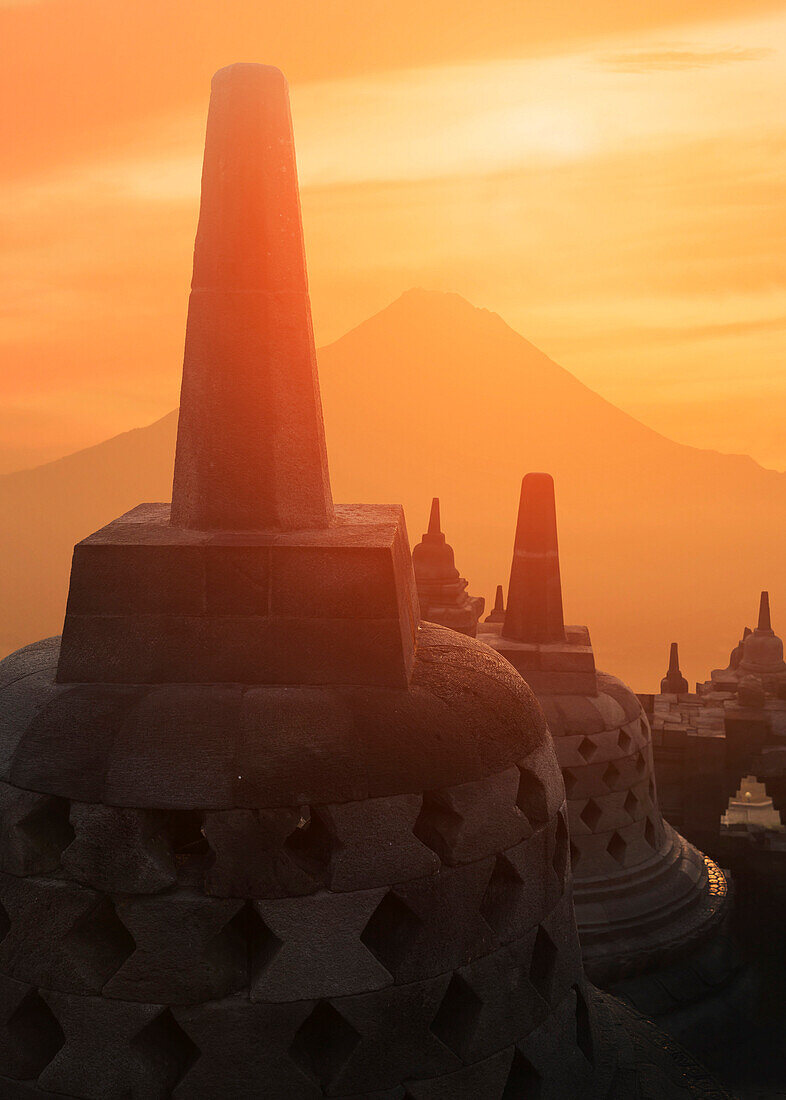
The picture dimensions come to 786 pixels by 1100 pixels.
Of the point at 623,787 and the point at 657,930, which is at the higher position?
the point at 623,787

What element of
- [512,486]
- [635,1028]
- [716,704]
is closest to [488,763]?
[635,1028]

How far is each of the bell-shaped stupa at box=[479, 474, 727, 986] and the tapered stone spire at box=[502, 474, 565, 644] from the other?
0.04 feet

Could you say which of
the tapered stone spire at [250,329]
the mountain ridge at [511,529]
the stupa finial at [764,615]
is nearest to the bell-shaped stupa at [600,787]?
the tapered stone spire at [250,329]

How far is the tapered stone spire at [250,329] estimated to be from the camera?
6.05m

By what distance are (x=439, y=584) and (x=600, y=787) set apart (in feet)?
29.0

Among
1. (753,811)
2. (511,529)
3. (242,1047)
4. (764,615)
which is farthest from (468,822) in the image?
(511,529)

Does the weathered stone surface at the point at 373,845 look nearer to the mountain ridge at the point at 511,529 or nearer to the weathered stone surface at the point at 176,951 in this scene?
the weathered stone surface at the point at 176,951

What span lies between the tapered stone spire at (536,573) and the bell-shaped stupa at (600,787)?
1 cm

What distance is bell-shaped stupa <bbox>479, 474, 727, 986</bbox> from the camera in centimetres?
1186

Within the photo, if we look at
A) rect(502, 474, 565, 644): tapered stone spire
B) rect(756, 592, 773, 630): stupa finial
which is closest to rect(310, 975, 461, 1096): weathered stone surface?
rect(502, 474, 565, 644): tapered stone spire

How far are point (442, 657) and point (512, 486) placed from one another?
179117mm

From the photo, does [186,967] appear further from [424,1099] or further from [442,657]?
[442,657]

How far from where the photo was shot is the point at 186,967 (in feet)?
16.2

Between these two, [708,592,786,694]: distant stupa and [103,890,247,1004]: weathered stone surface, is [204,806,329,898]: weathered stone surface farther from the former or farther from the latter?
[708,592,786,694]: distant stupa
